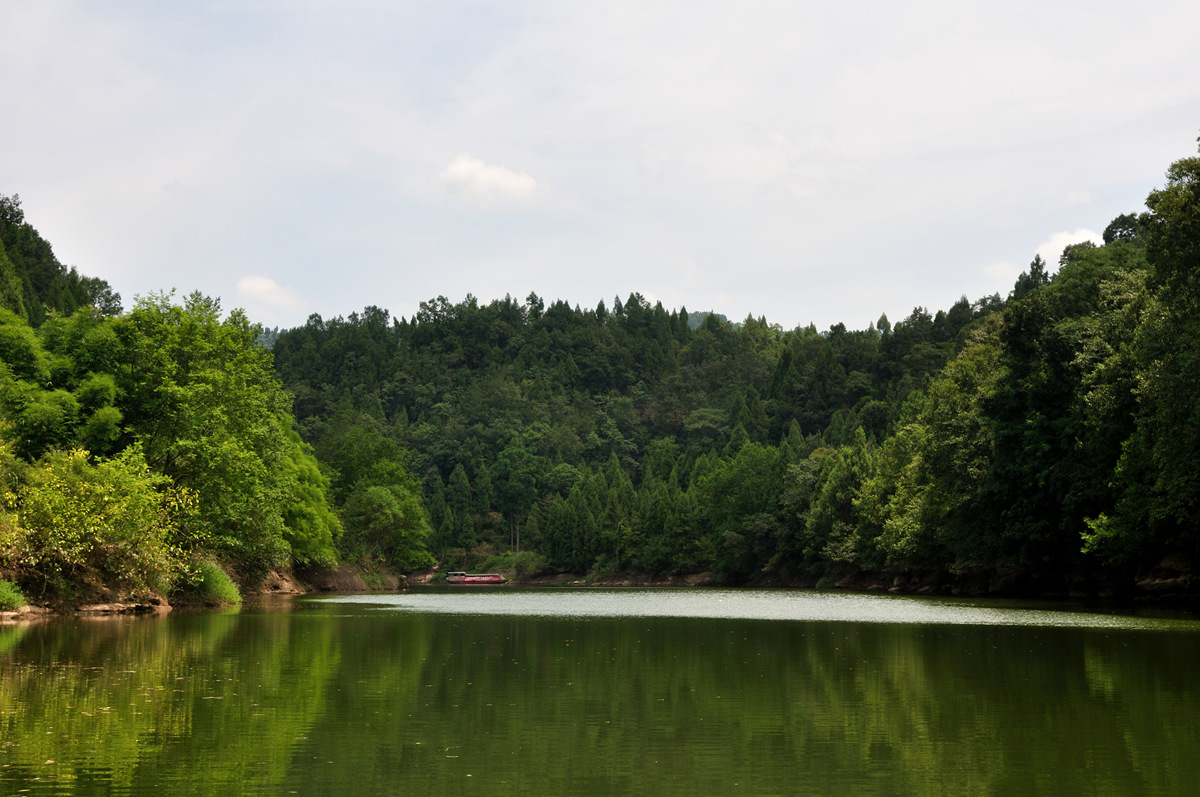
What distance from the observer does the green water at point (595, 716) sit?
9680 mm

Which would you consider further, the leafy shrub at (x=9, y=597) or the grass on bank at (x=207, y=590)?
the grass on bank at (x=207, y=590)

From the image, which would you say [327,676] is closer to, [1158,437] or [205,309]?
[1158,437]

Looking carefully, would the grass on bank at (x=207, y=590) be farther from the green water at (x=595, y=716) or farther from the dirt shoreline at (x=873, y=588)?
the green water at (x=595, y=716)

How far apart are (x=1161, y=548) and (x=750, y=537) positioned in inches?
2449

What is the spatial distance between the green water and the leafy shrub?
705cm

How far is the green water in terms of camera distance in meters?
9.68

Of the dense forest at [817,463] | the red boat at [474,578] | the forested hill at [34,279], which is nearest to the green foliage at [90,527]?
the dense forest at [817,463]

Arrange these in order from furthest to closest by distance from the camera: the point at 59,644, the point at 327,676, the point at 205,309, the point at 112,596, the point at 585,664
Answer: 1. the point at 205,309
2. the point at 112,596
3. the point at 59,644
4. the point at 585,664
5. the point at 327,676

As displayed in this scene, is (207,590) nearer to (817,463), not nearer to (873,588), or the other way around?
(873,588)

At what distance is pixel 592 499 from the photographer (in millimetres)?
150500

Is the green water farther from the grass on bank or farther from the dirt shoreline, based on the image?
the grass on bank

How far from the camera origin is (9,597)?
3159 cm

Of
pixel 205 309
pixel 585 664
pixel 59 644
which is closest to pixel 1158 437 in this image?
pixel 585 664

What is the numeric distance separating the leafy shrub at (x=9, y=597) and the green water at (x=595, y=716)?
23.1 ft
